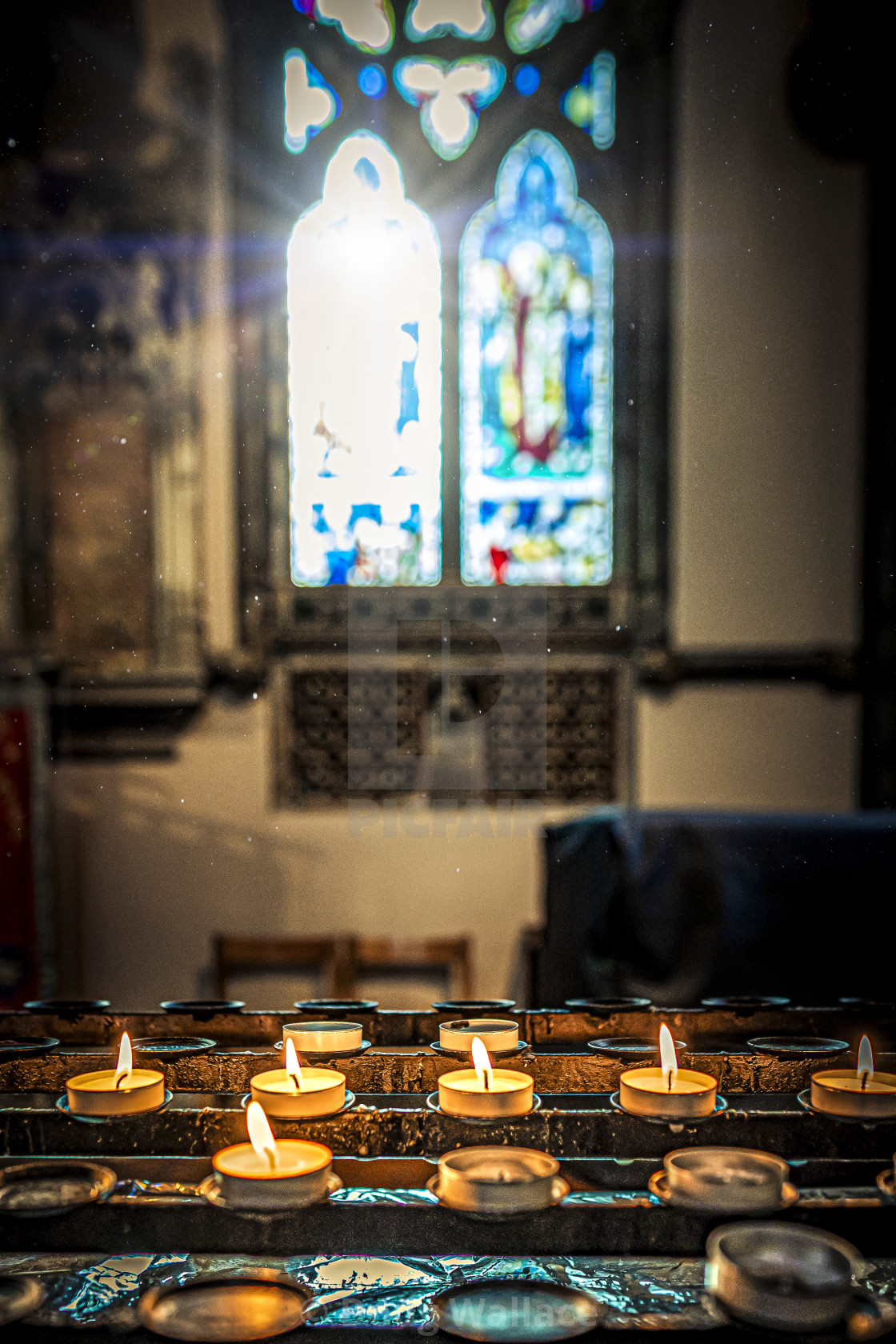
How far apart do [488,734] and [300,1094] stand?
2.66 metres

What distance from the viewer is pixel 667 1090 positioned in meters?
0.50

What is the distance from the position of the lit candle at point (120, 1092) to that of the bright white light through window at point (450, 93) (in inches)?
124

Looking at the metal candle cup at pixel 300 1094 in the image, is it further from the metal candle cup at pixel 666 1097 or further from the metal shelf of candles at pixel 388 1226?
the metal candle cup at pixel 666 1097

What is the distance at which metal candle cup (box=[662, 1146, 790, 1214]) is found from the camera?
43cm

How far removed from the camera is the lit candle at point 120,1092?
0.50m

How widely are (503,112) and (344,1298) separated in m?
3.38

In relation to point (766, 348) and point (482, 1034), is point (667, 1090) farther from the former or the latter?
point (766, 348)

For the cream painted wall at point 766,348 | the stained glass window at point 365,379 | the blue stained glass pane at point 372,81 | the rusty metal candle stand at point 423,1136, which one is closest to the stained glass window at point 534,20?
the blue stained glass pane at point 372,81

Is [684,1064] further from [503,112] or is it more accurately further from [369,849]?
[503,112]

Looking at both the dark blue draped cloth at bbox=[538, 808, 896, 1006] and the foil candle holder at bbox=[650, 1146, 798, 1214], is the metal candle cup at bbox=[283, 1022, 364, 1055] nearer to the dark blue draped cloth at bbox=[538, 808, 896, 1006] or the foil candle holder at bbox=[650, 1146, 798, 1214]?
the foil candle holder at bbox=[650, 1146, 798, 1214]

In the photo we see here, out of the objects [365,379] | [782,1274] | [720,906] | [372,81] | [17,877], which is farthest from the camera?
Answer: [372,81]

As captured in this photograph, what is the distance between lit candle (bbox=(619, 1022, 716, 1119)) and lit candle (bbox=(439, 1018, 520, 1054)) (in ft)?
0.26

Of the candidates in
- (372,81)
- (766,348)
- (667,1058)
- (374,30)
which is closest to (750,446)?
(766,348)

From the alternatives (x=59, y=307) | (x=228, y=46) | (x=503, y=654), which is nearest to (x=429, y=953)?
(x=503, y=654)
